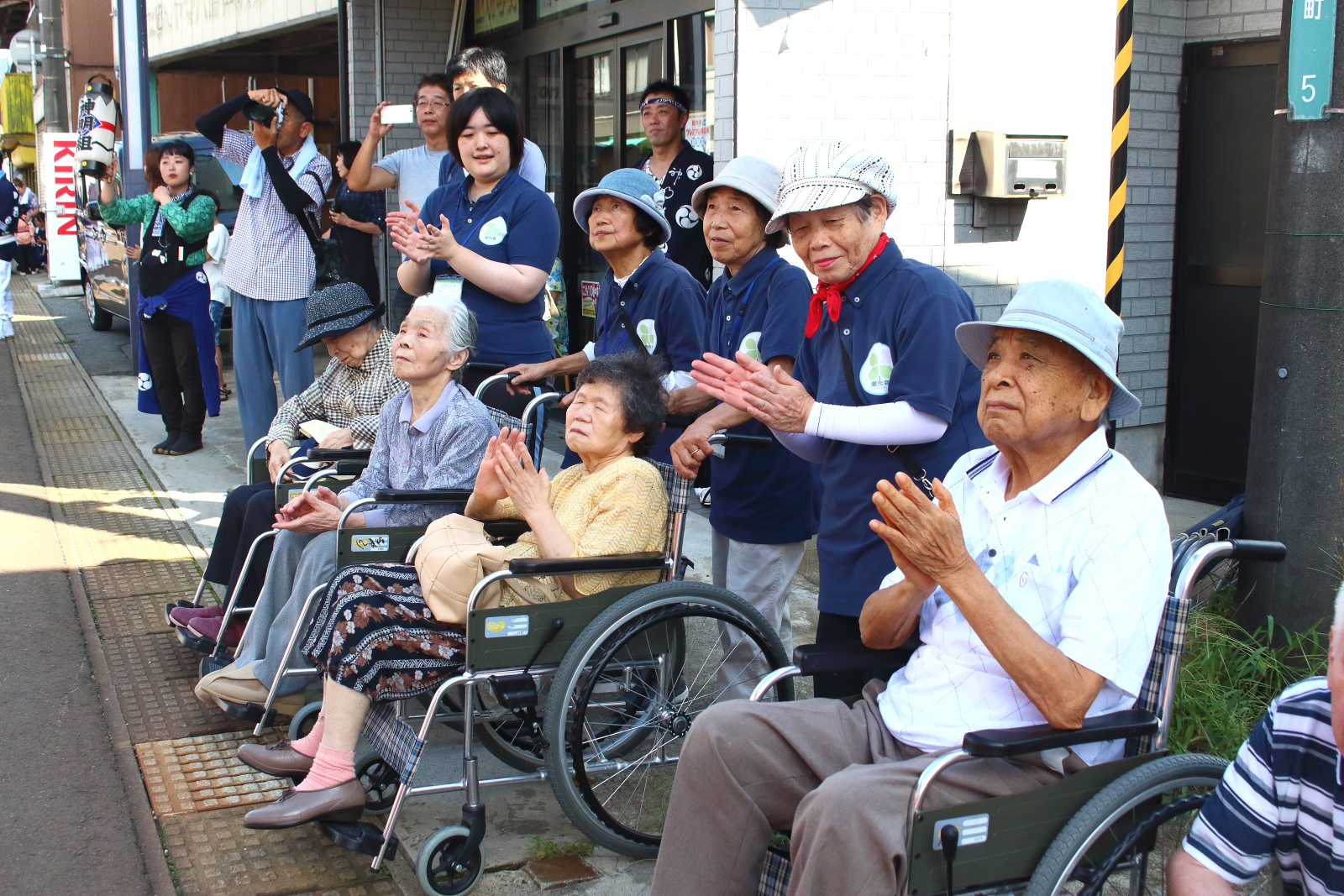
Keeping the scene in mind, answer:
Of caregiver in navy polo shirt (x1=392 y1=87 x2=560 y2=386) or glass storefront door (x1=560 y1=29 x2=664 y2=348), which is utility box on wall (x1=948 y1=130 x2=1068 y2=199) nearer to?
caregiver in navy polo shirt (x1=392 y1=87 x2=560 y2=386)

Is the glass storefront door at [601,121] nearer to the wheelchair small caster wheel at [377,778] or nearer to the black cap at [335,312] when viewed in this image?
the black cap at [335,312]

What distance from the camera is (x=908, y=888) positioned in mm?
2158

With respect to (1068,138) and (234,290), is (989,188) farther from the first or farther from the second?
(234,290)

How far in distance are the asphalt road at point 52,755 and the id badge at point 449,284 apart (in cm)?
188

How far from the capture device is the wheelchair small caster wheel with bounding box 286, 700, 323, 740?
3.71 m

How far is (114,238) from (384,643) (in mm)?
11021

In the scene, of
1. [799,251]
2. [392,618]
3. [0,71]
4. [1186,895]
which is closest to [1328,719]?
[1186,895]

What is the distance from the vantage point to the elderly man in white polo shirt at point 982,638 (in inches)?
87.5

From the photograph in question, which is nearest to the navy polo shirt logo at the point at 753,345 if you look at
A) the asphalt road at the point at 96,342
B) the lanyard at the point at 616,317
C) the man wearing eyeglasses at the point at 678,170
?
the lanyard at the point at 616,317

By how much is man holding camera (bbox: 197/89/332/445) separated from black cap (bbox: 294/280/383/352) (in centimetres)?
185

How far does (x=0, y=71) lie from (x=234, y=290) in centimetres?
2438

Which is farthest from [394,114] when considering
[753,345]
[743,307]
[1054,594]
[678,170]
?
[1054,594]

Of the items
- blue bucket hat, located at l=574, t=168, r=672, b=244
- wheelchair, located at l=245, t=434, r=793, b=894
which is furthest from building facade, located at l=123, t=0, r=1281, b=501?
wheelchair, located at l=245, t=434, r=793, b=894

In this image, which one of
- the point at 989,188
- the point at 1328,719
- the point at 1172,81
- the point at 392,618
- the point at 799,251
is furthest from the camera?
the point at 1172,81
